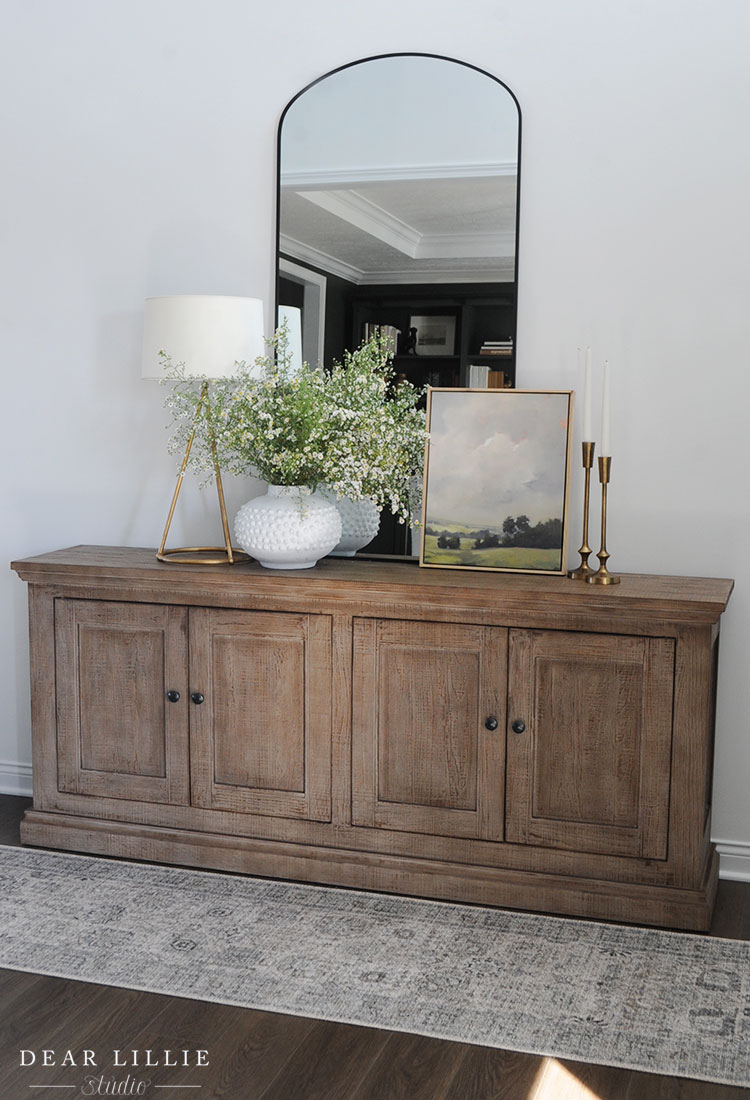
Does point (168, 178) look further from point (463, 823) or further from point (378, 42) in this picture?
point (463, 823)

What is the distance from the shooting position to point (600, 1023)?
2.21m

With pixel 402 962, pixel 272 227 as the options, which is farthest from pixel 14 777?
pixel 272 227

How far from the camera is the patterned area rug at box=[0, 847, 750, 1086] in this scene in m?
2.18

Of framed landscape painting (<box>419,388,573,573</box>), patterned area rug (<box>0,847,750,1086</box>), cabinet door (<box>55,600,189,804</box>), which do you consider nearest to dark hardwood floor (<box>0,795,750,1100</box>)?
patterned area rug (<box>0,847,750,1086</box>)

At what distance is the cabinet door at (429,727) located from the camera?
2719mm

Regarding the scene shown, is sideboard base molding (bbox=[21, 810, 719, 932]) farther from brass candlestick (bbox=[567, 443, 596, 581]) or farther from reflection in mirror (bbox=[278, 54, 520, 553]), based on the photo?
reflection in mirror (bbox=[278, 54, 520, 553])

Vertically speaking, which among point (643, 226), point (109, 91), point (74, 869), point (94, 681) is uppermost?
point (109, 91)

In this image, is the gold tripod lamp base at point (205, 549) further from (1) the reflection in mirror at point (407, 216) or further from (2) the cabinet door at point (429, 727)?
(2) the cabinet door at point (429, 727)

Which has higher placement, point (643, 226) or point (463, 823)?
point (643, 226)

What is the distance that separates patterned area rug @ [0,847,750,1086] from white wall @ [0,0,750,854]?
0.71 m

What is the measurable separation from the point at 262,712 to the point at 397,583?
Answer: 1.71 ft

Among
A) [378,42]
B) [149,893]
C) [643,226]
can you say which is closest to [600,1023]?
[149,893]

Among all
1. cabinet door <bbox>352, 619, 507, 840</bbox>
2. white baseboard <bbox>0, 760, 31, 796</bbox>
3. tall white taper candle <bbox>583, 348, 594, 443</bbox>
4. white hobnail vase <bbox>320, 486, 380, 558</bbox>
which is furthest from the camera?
white baseboard <bbox>0, 760, 31, 796</bbox>

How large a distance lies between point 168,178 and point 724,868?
2.56 m
